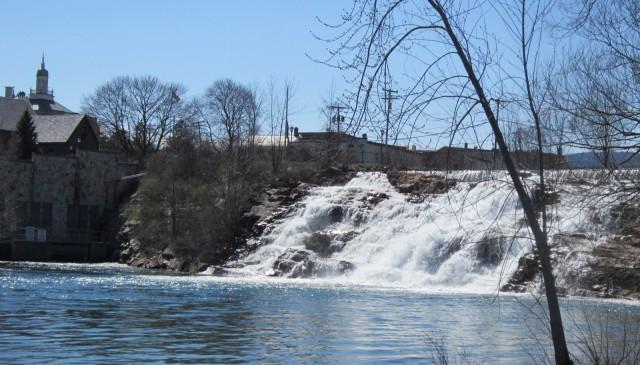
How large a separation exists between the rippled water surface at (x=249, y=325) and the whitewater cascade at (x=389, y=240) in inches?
204

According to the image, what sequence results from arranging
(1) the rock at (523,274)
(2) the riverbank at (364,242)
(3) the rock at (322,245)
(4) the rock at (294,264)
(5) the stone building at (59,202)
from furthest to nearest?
(5) the stone building at (59,202), (3) the rock at (322,245), (4) the rock at (294,264), (1) the rock at (523,274), (2) the riverbank at (364,242)

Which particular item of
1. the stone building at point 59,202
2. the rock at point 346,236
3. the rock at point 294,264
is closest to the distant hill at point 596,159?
the rock at point 294,264

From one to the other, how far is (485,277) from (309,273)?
8943 millimetres

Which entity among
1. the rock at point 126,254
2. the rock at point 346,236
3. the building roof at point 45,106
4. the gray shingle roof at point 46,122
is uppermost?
the building roof at point 45,106

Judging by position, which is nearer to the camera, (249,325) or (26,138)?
(249,325)

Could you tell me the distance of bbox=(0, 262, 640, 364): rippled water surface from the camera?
12.8 m

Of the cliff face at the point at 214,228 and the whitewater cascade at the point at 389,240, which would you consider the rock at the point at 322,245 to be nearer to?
the whitewater cascade at the point at 389,240

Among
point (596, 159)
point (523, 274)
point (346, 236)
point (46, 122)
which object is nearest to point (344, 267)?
point (346, 236)

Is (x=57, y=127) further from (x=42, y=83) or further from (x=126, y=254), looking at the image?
(x=42, y=83)

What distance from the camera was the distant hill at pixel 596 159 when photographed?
8242 mm

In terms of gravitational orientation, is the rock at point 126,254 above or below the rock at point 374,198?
below

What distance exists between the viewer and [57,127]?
2741 inches

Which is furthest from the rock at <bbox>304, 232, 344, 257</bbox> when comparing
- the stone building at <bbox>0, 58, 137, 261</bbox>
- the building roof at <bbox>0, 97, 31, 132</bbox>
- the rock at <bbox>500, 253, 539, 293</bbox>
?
the building roof at <bbox>0, 97, 31, 132</bbox>

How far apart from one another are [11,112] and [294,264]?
4631 centimetres
